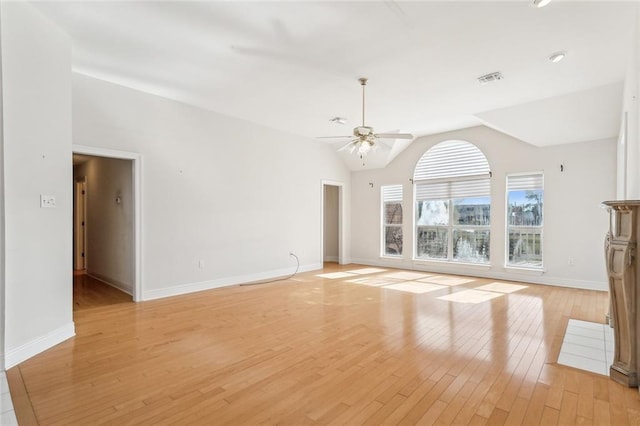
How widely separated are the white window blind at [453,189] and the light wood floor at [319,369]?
9.49 ft

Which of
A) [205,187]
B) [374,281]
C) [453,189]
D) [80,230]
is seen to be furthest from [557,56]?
[80,230]

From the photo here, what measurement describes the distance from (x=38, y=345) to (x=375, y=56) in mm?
4546

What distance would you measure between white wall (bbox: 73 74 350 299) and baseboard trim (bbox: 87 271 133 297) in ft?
2.32

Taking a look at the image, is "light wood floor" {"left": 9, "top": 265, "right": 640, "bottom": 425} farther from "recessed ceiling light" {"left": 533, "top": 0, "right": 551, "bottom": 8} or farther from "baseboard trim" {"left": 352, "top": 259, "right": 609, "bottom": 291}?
"recessed ceiling light" {"left": 533, "top": 0, "right": 551, "bottom": 8}

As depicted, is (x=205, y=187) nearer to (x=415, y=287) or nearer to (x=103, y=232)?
(x=103, y=232)

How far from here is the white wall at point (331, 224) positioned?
9.43 m

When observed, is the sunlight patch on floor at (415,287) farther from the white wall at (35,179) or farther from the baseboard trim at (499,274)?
the white wall at (35,179)

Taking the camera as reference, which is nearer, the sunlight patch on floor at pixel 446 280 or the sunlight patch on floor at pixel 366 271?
the sunlight patch on floor at pixel 446 280

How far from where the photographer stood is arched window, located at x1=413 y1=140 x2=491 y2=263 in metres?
6.87

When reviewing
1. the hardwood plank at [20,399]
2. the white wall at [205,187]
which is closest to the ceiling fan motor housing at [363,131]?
the white wall at [205,187]

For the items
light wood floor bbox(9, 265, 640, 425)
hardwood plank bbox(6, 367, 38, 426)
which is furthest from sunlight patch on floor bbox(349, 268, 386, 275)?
hardwood plank bbox(6, 367, 38, 426)

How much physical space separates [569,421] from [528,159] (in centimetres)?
544

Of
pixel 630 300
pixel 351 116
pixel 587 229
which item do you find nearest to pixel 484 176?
pixel 587 229

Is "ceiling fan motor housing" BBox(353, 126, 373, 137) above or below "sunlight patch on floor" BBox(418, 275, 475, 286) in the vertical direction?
above
